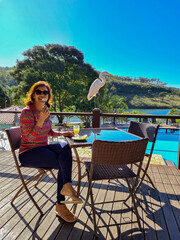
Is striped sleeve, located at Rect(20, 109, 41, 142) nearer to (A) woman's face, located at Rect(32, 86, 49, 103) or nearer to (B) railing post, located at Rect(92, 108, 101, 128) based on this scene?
(A) woman's face, located at Rect(32, 86, 49, 103)

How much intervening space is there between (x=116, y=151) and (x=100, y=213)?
32.9 inches

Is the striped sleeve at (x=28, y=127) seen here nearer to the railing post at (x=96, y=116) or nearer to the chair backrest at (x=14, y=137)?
the chair backrest at (x=14, y=137)

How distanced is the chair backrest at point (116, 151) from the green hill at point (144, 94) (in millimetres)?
36115

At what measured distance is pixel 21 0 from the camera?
13.7m

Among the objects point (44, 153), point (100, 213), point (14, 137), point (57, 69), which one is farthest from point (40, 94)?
point (57, 69)

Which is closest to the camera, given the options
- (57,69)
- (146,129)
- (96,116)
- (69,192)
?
(69,192)

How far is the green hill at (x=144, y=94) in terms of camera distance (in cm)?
3706

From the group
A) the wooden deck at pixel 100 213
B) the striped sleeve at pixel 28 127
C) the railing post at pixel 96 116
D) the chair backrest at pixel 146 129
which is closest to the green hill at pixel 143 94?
the railing post at pixel 96 116

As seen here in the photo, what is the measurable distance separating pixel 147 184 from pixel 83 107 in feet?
60.0

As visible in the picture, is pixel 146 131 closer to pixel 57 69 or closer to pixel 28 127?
pixel 28 127

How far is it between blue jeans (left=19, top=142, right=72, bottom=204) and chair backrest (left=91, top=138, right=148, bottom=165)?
40cm

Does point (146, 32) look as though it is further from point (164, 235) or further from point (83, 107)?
point (164, 235)

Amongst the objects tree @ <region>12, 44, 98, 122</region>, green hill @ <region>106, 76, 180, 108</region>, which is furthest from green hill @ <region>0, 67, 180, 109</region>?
tree @ <region>12, 44, 98, 122</region>

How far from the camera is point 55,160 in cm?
177
